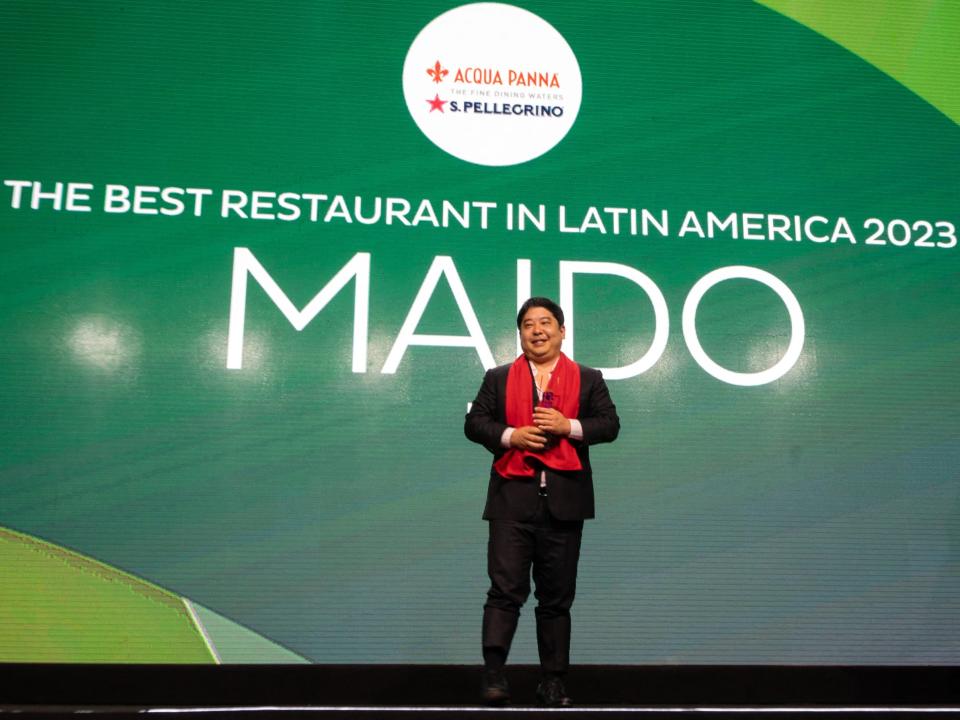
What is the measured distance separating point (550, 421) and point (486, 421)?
225 millimetres

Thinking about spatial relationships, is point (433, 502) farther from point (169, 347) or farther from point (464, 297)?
point (169, 347)

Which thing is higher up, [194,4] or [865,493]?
[194,4]

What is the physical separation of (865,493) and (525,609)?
1.38 m

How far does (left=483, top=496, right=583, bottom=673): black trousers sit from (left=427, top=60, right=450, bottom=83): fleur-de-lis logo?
199 centimetres

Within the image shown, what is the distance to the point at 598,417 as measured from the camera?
9.56 feet

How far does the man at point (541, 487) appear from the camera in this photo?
9.07 feet

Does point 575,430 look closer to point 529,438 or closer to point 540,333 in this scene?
point 529,438

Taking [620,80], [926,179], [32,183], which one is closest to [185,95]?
[32,183]

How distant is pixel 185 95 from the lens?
395 cm

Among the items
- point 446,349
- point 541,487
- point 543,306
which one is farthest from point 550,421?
point 446,349
